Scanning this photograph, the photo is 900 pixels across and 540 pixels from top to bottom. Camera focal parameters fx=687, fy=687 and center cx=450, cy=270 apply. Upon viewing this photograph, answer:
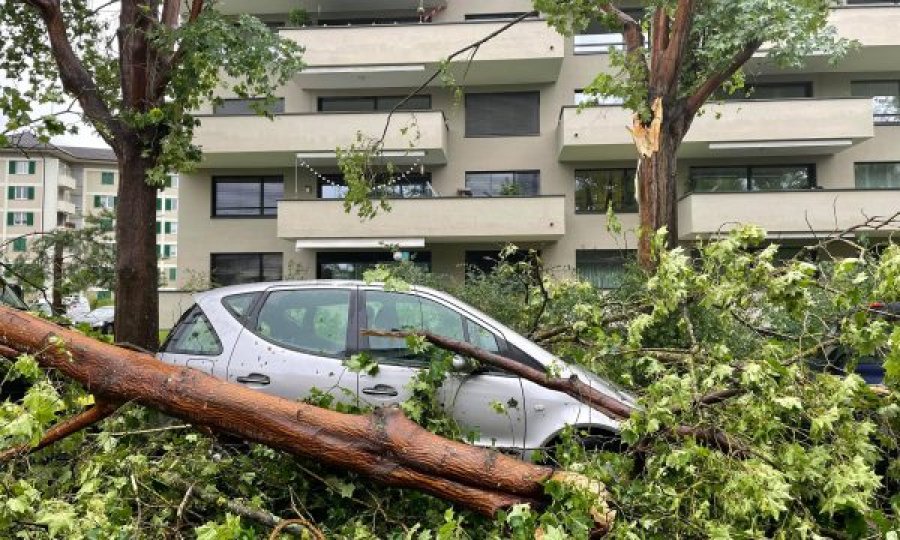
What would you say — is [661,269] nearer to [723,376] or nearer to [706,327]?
[723,376]

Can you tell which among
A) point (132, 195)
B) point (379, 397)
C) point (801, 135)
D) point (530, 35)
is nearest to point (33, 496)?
point (379, 397)

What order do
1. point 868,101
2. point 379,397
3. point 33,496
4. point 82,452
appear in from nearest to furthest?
point 33,496, point 82,452, point 379,397, point 868,101

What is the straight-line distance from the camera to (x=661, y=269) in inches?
126

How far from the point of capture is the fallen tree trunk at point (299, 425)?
2592mm

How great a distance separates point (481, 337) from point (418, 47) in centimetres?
1446

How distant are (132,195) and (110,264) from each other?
12.0 m

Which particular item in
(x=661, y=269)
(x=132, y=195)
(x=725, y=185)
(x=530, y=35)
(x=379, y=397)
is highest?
(x=530, y=35)

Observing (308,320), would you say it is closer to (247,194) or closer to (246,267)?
(246,267)

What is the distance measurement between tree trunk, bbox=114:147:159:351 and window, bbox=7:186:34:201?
71.1m

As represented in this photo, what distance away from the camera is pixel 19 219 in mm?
68250

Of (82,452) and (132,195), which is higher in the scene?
(132,195)

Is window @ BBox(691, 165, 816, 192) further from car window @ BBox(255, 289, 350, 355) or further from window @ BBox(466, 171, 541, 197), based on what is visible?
car window @ BBox(255, 289, 350, 355)

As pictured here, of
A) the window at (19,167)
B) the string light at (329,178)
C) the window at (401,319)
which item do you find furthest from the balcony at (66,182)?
the window at (401,319)

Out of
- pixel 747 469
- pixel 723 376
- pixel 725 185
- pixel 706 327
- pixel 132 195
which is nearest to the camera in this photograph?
pixel 747 469
